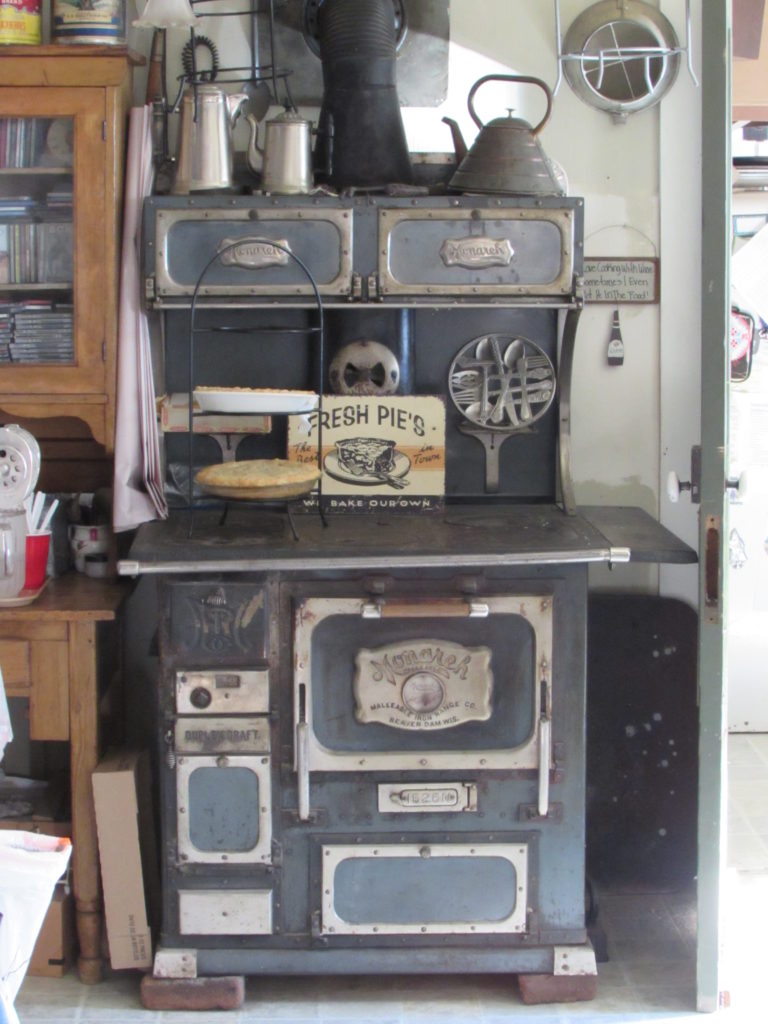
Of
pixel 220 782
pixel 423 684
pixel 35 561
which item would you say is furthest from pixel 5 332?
pixel 423 684

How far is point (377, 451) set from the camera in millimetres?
2744

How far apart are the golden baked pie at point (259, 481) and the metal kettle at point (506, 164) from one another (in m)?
0.68

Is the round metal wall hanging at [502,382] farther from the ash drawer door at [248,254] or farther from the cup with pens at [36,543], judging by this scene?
the cup with pens at [36,543]

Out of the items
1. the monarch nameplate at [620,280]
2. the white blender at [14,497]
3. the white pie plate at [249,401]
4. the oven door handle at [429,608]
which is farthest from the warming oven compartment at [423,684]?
the monarch nameplate at [620,280]

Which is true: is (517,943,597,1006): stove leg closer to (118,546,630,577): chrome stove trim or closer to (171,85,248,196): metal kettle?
(118,546,630,577): chrome stove trim

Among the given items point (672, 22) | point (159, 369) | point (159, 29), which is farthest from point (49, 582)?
point (672, 22)

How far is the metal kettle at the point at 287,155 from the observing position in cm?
262

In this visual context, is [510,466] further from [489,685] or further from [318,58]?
[318,58]

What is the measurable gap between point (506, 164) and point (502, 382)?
471 millimetres

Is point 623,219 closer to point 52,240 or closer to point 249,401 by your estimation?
point 249,401

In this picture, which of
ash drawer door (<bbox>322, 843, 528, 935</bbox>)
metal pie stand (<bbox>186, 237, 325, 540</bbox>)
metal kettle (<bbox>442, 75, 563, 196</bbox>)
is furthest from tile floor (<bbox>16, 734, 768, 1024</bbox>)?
metal kettle (<bbox>442, 75, 563, 196</bbox>)

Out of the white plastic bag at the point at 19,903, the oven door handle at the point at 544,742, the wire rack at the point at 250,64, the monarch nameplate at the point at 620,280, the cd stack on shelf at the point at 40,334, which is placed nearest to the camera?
the white plastic bag at the point at 19,903

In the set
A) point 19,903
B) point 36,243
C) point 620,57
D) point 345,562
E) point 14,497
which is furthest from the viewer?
point 620,57

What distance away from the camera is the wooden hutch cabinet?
259 centimetres
